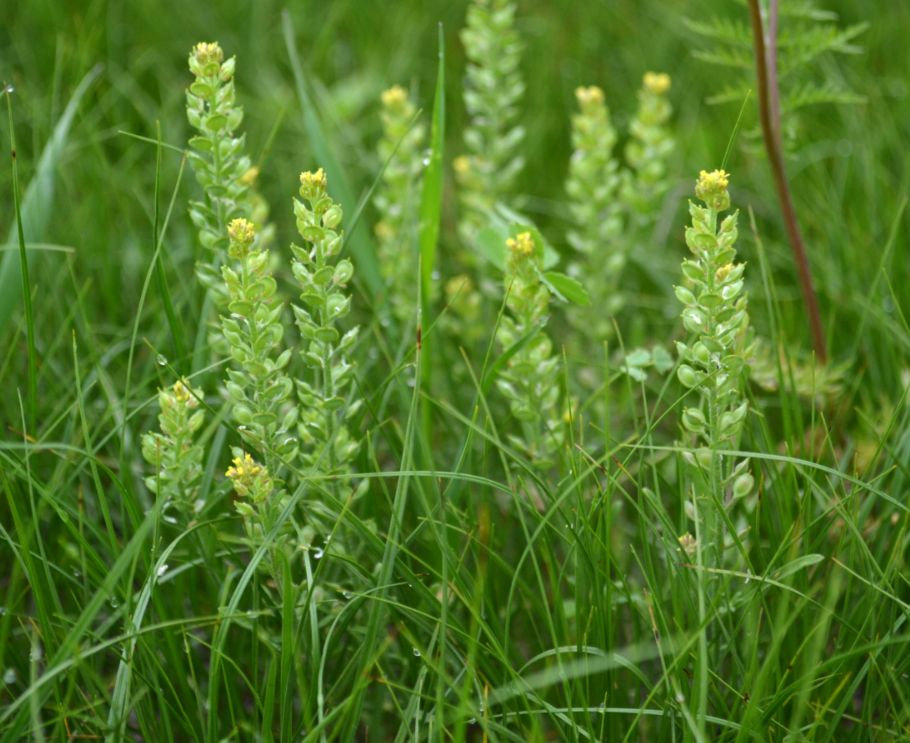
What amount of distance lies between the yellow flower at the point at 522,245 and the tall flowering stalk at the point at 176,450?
1.82 feet

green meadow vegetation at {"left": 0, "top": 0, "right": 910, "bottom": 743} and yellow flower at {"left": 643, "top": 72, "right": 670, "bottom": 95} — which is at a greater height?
yellow flower at {"left": 643, "top": 72, "right": 670, "bottom": 95}

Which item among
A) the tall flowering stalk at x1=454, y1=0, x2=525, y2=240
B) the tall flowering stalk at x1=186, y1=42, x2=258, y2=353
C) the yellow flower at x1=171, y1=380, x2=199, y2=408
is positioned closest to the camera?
the yellow flower at x1=171, y1=380, x2=199, y2=408

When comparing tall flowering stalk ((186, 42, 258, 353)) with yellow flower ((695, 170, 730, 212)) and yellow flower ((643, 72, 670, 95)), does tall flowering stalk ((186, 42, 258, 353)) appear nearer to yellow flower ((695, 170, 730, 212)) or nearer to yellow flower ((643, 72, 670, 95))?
yellow flower ((695, 170, 730, 212))

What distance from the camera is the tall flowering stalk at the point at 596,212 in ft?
7.52

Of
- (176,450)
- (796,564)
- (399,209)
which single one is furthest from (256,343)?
(399,209)

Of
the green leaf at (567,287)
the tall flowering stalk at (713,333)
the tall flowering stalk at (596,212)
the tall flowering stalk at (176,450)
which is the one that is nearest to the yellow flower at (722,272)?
the tall flowering stalk at (713,333)

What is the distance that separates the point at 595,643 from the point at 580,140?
3.71 feet

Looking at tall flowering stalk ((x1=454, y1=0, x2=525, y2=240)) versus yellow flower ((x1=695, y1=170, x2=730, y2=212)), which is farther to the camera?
tall flowering stalk ((x1=454, y1=0, x2=525, y2=240))

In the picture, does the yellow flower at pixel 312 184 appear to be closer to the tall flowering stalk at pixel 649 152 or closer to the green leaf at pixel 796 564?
the green leaf at pixel 796 564

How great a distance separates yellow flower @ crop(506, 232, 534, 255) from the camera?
1704mm

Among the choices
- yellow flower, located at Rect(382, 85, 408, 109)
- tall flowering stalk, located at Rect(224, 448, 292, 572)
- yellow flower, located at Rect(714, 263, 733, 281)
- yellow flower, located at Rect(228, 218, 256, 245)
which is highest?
yellow flower, located at Rect(382, 85, 408, 109)

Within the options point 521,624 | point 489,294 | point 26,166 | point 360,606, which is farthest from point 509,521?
point 26,166

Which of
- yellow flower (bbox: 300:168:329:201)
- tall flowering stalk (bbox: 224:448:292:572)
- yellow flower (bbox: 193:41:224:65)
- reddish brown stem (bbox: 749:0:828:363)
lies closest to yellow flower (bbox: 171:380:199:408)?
tall flowering stalk (bbox: 224:448:292:572)

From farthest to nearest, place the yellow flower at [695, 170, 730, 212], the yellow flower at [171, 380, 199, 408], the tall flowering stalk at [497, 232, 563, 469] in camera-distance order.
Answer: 1. the tall flowering stalk at [497, 232, 563, 469]
2. the yellow flower at [171, 380, 199, 408]
3. the yellow flower at [695, 170, 730, 212]
